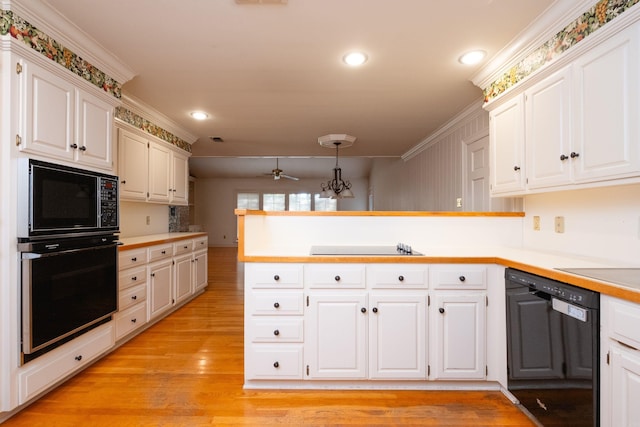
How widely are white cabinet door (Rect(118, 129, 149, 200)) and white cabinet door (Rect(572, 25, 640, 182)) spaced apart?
3569mm

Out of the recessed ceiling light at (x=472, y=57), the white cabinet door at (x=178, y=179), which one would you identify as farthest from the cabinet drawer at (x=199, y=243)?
the recessed ceiling light at (x=472, y=57)

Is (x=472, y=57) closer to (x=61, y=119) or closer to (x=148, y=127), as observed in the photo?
(x=61, y=119)

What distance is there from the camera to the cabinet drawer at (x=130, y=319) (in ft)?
8.25

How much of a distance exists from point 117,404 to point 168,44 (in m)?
2.33

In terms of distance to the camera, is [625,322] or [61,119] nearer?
[625,322]

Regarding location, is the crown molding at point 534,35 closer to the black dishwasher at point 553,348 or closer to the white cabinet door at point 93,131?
the black dishwasher at point 553,348

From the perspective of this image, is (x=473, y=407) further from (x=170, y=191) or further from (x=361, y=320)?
(x=170, y=191)

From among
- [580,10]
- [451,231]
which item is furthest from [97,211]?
[580,10]

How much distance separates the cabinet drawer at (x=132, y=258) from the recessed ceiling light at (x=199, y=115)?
5.41 ft

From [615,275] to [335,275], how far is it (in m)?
1.30

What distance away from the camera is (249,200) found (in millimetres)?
10875

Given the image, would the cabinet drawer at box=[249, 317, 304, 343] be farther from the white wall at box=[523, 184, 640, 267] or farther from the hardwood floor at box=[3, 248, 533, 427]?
the white wall at box=[523, 184, 640, 267]

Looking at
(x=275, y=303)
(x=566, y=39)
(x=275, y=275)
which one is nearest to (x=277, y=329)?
(x=275, y=303)

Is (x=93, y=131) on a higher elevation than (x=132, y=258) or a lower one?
higher
